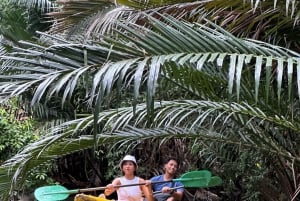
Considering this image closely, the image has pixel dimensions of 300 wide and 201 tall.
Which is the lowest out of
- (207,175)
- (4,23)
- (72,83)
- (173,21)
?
(207,175)

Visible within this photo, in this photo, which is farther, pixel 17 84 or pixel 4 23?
pixel 4 23

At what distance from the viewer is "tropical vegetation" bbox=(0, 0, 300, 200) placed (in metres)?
2.92

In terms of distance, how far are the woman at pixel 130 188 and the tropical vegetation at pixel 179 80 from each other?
42 cm

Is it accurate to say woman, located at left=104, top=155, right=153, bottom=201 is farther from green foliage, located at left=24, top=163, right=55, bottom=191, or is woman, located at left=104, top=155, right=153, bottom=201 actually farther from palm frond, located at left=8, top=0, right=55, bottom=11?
palm frond, located at left=8, top=0, right=55, bottom=11

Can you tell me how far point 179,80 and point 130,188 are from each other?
1729 millimetres

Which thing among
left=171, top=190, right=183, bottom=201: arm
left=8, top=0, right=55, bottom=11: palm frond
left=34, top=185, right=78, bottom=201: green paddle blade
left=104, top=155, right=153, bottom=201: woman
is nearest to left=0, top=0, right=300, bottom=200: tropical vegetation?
left=34, top=185, right=78, bottom=201: green paddle blade

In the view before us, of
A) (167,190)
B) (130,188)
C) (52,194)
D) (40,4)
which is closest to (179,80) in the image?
(167,190)

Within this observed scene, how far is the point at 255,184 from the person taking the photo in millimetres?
5859

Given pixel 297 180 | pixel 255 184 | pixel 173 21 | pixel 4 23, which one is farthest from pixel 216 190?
pixel 173 21

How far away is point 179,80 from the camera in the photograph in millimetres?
4039

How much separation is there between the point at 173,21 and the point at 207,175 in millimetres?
2469

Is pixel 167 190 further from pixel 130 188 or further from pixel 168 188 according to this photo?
pixel 130 188

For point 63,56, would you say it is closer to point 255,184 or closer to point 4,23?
point 255,184

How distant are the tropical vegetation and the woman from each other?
424 mm
